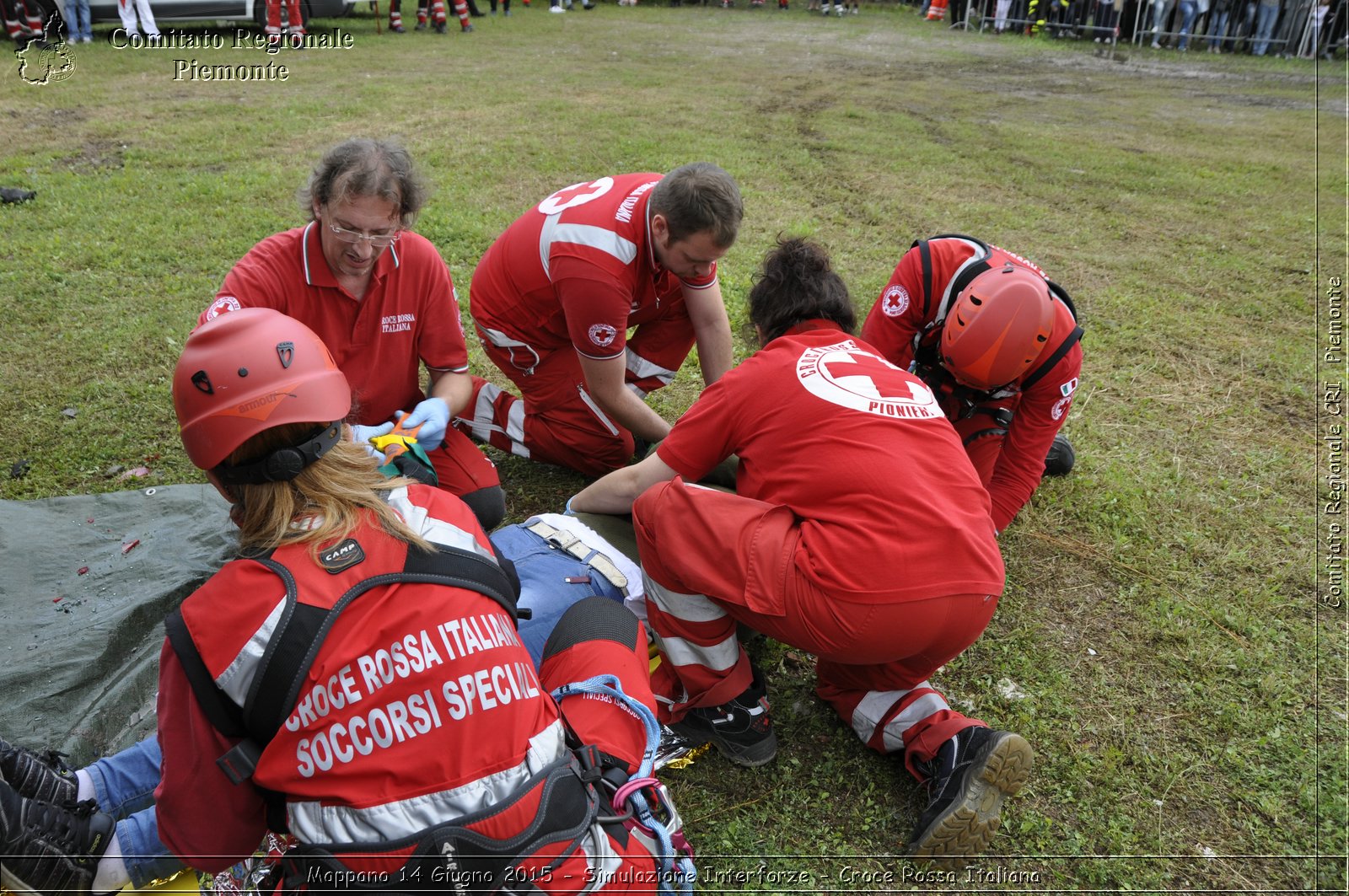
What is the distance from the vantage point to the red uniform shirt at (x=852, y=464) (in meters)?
2.39

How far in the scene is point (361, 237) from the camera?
3.03 metres

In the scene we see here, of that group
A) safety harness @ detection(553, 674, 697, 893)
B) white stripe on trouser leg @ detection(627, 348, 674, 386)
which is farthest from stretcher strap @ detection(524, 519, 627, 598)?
white stripe on trouser leg @ detection(627, 348, 674, 386)

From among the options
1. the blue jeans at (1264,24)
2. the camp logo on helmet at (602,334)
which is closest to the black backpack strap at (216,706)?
the camp logo on helmet at (602,334)

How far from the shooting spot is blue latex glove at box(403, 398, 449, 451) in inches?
129

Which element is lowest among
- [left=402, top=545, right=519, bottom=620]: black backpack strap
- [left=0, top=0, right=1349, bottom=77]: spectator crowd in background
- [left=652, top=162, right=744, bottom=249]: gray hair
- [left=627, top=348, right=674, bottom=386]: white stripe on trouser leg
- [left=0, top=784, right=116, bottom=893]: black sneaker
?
[left=0, top=784, right=116, bottom=893]: black sneaker

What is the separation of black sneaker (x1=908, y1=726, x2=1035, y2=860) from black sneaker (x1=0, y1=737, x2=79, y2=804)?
2.34m

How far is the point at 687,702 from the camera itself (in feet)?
9.27

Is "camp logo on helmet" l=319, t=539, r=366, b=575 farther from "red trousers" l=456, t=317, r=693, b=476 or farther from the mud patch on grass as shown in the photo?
the mud patch on grass

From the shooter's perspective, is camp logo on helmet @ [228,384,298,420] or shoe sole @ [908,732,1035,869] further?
shoe sole @ [908,732,1035,869]

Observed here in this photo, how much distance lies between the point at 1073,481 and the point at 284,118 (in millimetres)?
8956

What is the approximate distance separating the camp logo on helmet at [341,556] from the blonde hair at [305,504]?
0.08 feet

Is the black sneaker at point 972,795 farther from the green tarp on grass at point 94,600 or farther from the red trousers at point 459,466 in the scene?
the green tarp on grass at point 94,600

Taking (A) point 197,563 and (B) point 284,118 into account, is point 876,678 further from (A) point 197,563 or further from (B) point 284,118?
(B) point 284,118

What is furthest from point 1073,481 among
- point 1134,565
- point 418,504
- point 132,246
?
point 132,246
